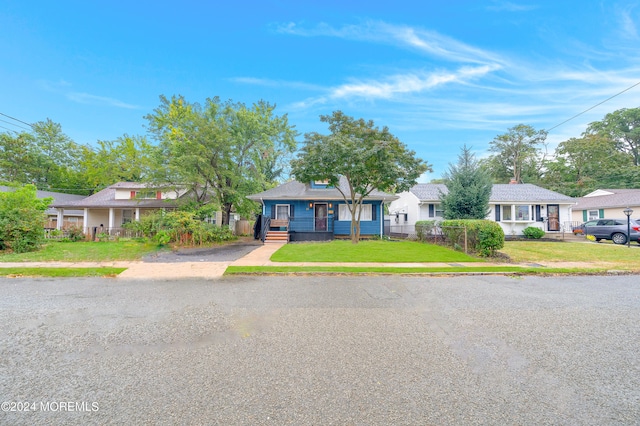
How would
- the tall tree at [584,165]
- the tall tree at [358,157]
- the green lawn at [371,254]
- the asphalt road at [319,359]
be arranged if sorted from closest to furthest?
1. the asphalt road at [319,359]
2. the green lawn at [371,254]
3. the tall tree at [358,157]
4. the tall tree at [584,165]

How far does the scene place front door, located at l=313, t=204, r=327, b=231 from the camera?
19.3 metres

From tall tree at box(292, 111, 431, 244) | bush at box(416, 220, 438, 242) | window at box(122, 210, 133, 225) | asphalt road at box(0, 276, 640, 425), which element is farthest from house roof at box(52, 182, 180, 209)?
asphalt road at box(0, 276, 640, 425)

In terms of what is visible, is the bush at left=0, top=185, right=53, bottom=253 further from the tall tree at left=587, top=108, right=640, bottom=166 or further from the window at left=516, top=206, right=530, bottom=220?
the tall tree at left=587, top=108, right=640, bottom=166

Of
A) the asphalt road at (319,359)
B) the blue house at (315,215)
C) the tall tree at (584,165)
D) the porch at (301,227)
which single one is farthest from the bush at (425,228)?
the tall tree at (584,165)

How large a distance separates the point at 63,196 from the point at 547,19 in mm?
42333

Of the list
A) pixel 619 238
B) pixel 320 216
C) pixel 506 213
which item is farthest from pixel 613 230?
pixel 320 216

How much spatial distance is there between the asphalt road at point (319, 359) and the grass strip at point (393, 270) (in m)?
2.69

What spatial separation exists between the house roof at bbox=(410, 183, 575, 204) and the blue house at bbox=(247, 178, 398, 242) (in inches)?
191

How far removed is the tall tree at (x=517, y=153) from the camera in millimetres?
40125

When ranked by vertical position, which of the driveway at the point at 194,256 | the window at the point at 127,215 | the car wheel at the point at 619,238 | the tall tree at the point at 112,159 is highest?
the tall tree at the point at 112,159

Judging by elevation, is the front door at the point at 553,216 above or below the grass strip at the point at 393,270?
above

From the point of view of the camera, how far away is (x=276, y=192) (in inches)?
800

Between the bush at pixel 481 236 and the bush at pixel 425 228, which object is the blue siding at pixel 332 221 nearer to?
the bush at pixel 425 228

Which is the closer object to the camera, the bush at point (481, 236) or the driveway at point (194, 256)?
the driveway at point (194, 256)
